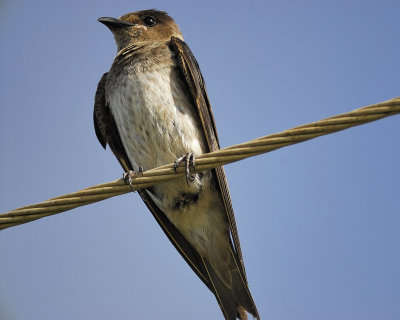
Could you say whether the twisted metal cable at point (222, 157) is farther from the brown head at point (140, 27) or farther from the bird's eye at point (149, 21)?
the bird's eye at point (149, 21)

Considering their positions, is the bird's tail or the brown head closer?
the bird's tail

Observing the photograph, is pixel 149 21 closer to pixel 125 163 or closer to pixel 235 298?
pixel 125 163

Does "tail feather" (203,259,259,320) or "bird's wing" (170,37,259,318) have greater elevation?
"bird's wing" (170,37,259,318)

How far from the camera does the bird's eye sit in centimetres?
824

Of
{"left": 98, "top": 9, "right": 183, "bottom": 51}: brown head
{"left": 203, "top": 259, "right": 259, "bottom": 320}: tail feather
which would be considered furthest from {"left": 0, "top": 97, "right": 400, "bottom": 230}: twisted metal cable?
{"left": 98, "top": 9, "right": 183, "bottom": 51}: brown head

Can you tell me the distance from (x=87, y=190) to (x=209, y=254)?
9.13ft

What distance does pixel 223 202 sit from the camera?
6418mm

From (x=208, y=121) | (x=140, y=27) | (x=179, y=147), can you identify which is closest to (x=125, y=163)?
(x=179, y=147)

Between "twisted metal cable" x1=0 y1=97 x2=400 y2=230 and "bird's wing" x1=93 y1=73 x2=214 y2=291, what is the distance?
2351 millimetres

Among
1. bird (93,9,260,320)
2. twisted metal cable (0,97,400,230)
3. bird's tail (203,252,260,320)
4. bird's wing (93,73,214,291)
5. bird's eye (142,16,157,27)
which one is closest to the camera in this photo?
twisted metal cable (0,97,400,230)

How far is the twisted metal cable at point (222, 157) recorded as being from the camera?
3727 mm

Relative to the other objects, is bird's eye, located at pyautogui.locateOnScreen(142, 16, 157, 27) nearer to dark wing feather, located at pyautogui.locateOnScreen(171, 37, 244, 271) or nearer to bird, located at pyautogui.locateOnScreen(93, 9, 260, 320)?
bird, located at pyautogui.locateOnScreen(93, 9, 260, 320)

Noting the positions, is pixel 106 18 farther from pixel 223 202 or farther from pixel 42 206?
pixel 42 206

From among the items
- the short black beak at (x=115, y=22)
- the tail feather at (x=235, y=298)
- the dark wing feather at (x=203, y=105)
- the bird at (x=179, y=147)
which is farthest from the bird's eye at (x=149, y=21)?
the tail feather at (x=235, y=298)
